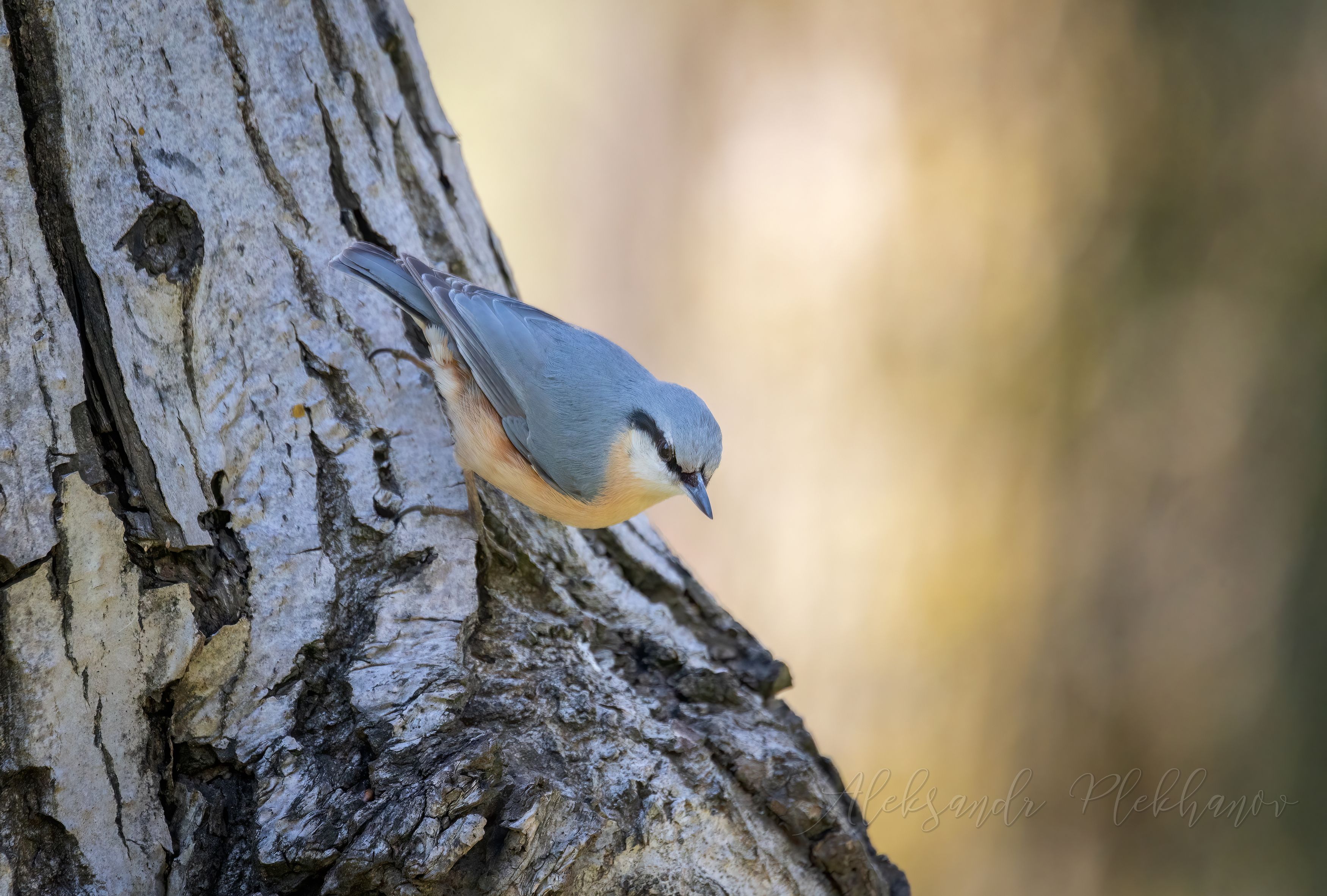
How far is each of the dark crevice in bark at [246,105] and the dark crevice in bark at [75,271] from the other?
0.35 meters

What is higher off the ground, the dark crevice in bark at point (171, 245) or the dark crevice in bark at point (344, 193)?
the dark crevice in bark at point (344, 193)

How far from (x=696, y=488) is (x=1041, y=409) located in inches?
68.6

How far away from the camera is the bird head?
7.62 ft

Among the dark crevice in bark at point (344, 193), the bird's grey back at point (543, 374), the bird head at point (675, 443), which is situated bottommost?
the bird head at point (675, 443)

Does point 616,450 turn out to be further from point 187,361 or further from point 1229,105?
point 1229,105

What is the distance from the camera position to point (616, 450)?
2395 millimetres

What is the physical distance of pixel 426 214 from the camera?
8.05 feet

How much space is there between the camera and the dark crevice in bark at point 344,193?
84.2 inches

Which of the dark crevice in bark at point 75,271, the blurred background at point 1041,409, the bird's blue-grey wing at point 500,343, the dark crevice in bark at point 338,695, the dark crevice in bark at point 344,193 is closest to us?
the dark crevice in bark at point 338,695

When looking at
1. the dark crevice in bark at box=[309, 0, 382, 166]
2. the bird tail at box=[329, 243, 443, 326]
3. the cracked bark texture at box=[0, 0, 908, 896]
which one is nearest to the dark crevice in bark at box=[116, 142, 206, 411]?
the cracked bark texture at box=[0, 0, 908, 896]

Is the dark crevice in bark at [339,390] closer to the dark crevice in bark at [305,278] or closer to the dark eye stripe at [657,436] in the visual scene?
the dark crevice in bark at [305,278]

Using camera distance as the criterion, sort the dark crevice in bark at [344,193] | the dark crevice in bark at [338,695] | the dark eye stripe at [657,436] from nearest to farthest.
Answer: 1. the dark crevice in bark at [338,695]
2. the dark crevice in bark at [344,193]
3. the dark eye stripe at [657,436]

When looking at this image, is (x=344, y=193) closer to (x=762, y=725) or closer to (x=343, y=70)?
(x=343, y=70)

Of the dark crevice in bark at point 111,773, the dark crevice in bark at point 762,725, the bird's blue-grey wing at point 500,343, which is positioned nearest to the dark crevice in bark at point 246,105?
the bird's blue-grey wing at point 500,343
